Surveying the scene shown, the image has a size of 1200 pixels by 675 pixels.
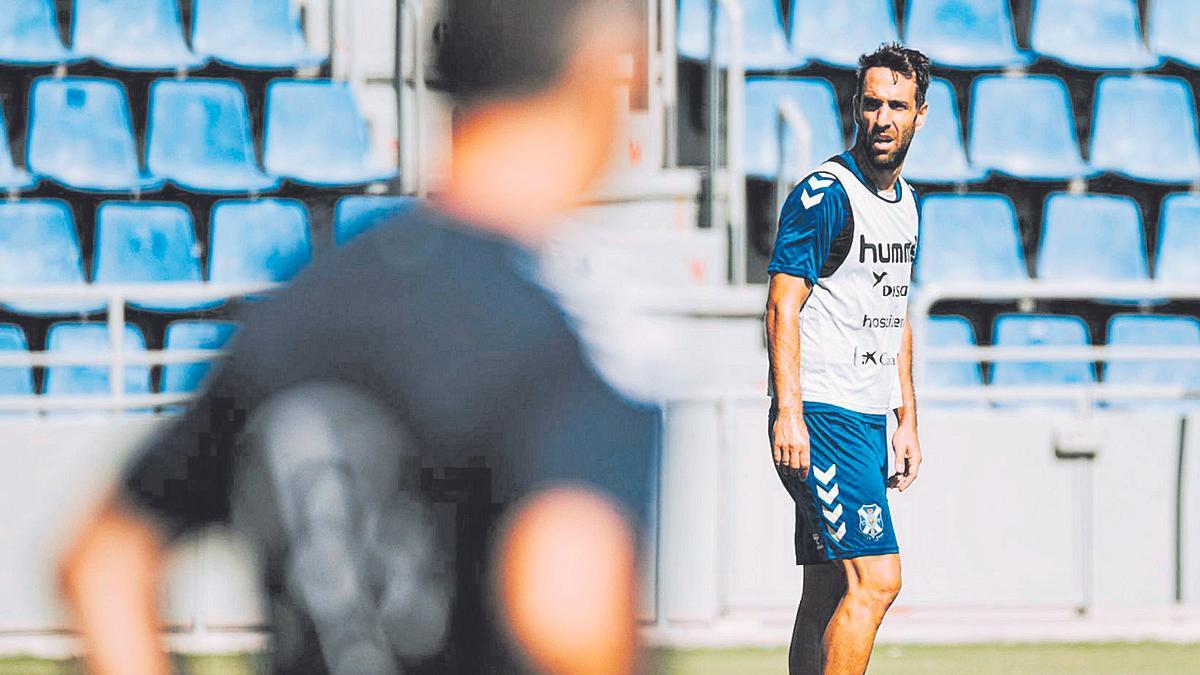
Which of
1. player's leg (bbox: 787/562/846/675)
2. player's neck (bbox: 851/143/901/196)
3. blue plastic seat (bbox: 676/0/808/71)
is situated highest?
blue plastic seat (bbox: 676/0/808/71)

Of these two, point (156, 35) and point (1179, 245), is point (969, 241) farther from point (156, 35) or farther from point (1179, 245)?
point (156, 35)

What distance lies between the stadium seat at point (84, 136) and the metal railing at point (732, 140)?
308cm

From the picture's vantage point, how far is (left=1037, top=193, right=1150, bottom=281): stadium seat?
997 cm

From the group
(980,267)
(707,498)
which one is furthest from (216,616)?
(980,267)

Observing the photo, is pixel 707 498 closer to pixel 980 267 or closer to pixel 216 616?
pixel 216 616

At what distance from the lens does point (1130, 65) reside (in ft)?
34.8

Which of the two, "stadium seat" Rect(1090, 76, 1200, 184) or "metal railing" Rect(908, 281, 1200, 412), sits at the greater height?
"stadium seat" Rect(1090, 76, 1200, 184)

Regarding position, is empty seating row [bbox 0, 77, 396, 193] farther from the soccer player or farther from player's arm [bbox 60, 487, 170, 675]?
player's arm [bbox 60, 487, 170, 675]

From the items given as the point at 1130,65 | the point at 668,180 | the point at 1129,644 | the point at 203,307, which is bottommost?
the point at 1129,644

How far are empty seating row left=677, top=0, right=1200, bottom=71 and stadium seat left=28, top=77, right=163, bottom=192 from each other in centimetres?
305

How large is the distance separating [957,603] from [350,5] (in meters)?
4.44

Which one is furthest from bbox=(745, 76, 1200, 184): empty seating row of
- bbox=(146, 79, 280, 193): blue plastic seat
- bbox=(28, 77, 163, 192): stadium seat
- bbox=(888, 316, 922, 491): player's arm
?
bbox=(888, 316, 922, 491): player's arm

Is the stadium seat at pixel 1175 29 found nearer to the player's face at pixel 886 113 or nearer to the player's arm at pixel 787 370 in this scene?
the player's face at pixel 886 113

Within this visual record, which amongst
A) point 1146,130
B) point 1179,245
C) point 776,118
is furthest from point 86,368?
point 1146,130
